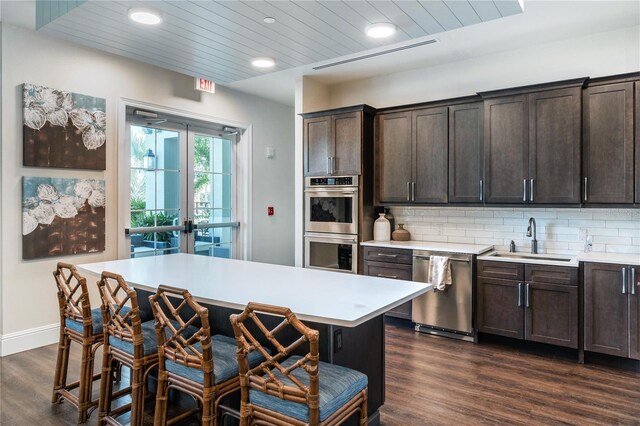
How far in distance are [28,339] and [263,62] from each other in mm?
3230

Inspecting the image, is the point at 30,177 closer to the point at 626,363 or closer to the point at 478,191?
the point at 478,191

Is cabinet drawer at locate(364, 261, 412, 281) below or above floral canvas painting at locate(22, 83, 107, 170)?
below

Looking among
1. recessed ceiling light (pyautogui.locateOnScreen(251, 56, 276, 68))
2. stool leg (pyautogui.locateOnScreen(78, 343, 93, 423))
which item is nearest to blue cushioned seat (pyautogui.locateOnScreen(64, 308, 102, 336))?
stool leg (pyautogui.locateOnScreen(78, 343, 93, 423))

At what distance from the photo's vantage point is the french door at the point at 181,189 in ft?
15.3

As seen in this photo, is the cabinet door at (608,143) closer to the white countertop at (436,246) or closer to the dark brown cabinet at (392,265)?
the white countertop at (436,246)

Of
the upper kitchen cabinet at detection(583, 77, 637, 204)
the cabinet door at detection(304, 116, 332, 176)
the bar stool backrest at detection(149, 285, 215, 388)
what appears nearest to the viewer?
the bar stool backrest at detection(149, 285, 215, 388)

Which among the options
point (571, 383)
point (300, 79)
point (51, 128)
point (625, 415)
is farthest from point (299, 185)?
point (625, 415)

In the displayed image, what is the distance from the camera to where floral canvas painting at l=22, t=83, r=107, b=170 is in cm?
373

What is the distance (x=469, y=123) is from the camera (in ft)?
14.1

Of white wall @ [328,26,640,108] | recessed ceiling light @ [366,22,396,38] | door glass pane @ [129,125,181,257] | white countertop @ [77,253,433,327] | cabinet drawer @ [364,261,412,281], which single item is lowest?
cabinet drawer @ [364,261,412,281]

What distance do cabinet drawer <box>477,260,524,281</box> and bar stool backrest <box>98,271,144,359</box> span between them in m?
3.04

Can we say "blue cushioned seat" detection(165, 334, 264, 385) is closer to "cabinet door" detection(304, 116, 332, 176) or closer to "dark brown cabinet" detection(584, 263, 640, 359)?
"dark brown cabinet" detection(584, 263, 640, 359)

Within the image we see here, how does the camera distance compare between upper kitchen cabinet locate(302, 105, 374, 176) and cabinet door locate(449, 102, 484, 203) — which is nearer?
cabinet door locate(449, 102, 484, 203)

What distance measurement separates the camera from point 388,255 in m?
4.55
